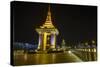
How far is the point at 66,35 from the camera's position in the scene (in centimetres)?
274

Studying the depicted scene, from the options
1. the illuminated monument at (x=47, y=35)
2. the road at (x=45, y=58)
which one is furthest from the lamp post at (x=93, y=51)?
the illuminated monument at (x=47, y=35)

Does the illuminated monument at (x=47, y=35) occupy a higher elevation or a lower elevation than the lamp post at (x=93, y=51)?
higher

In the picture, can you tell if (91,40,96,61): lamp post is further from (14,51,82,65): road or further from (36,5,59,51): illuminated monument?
(36,5,59,51): illuminated monument

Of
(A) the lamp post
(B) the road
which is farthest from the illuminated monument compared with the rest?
(A) the lamp post

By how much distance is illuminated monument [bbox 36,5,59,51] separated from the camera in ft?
8.59

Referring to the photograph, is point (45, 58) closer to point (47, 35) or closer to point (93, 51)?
point (47, 35)

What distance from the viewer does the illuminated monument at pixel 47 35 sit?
2619 mm

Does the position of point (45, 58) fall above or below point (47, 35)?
below

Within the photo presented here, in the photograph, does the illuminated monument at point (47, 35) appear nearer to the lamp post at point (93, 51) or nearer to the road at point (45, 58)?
the road at point (45, 58)

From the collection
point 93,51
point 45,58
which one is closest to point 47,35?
point 45,58

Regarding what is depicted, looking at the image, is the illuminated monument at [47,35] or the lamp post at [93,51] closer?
the illuminated monument at [47,35]

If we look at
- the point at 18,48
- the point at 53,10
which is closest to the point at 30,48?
the point at 18,48

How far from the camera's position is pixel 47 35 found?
265 centimetres

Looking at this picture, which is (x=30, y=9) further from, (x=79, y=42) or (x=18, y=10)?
(x=79, y=42)
